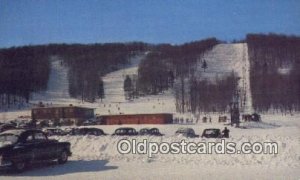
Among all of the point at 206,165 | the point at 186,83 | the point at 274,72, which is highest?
the point at 274,72

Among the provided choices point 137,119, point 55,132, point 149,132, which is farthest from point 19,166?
point 137,119

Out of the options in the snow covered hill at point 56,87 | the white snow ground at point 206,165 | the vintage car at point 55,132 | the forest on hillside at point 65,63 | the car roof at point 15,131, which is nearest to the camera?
the white snow ground at point 206,165

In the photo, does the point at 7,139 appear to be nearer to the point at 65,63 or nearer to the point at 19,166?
the point at 19,166

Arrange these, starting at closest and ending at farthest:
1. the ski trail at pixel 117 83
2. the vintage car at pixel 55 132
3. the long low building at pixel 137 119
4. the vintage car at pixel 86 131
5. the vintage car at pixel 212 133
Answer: the vintage car at pixel 212 133, the ski trail at pixel 117 83, the vintage car at pixel 55 132, the long low building at pixel 137 119, the vintage car at pixel 86 131

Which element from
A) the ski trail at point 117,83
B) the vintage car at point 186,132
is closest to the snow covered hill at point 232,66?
the vintage car at point 186,132

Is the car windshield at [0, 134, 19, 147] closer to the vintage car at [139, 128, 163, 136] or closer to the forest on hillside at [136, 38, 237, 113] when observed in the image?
the vintage car at [139, 128, 163, 136]

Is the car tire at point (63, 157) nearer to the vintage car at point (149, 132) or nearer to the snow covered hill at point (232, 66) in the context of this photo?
the vintage car at point (149, 132)

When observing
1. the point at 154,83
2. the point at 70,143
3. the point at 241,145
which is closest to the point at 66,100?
the point at 70,143

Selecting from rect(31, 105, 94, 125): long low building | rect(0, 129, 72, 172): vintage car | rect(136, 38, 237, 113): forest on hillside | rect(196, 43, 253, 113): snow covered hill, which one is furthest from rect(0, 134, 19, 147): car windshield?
rect(196, 43, 253, 113): snow covered hill
